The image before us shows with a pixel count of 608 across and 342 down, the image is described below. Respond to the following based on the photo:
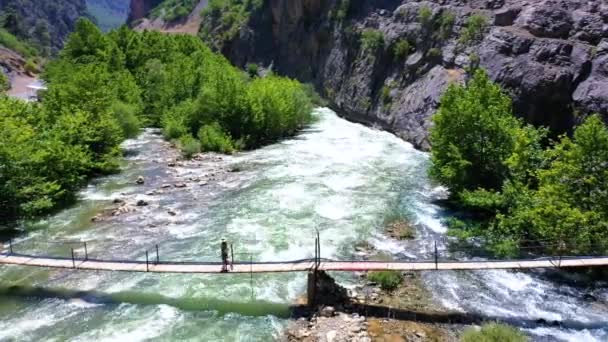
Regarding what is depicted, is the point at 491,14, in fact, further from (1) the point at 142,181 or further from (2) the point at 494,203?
(1) the point at 142,181

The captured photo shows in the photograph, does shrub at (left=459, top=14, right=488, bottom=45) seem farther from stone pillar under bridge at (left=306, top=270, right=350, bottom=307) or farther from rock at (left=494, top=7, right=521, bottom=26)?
stone pillar under bridge at (left=306, top=270, right=350, bottom=307)

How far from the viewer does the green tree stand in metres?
29.6

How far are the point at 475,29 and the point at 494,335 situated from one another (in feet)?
124

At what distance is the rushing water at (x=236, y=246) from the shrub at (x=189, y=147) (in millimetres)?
1314

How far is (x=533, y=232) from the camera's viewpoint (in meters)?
24.1

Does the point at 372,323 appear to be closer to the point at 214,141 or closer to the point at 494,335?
the point at 494,335

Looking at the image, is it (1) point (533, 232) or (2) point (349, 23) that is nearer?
(1) point (533, 232)

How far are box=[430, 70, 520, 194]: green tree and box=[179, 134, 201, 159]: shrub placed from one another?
21.4 metres

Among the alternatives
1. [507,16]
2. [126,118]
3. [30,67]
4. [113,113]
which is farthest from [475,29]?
[30,67]

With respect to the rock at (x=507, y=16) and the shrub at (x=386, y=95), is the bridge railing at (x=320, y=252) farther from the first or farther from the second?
the shrub at (x=386, y=95)

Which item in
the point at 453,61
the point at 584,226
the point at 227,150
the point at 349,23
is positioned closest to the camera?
the point at 584,226

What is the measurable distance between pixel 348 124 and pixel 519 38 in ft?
76.5

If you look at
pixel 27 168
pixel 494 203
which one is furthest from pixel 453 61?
pixel 27 168

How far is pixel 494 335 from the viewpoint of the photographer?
1727 centimetres
